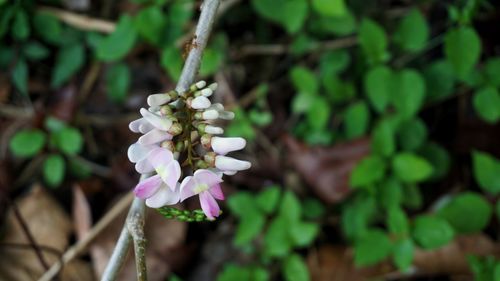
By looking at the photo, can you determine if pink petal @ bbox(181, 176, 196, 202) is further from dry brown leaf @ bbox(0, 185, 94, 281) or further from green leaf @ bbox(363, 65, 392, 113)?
dry brown leaf @ bbox(0, 185, 94, 281)

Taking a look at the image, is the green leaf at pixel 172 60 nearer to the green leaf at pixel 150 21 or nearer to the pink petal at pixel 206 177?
the green leaf at pixel 150 21

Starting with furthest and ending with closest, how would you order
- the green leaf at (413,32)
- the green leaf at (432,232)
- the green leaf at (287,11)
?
the green leaf at (413,32)
the green leaf at (287,11)
the green leaf at (432,232)

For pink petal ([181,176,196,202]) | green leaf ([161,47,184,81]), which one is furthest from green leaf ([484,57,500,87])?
pink petal ([181,176,196,202])

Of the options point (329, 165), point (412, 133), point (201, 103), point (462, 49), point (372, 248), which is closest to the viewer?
point (201, 103)

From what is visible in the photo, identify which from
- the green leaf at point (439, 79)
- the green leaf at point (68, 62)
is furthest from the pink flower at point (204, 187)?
the green leaf at point (68, 62)

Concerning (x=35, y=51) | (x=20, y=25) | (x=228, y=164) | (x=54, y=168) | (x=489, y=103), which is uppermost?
(x=20, y=25)

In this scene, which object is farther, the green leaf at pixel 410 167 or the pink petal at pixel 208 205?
the green leaf at pixel 410 167

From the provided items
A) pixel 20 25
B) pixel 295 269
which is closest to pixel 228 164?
pixel 295 269

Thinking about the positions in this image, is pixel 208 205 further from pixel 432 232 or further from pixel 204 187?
pixel 432 232
